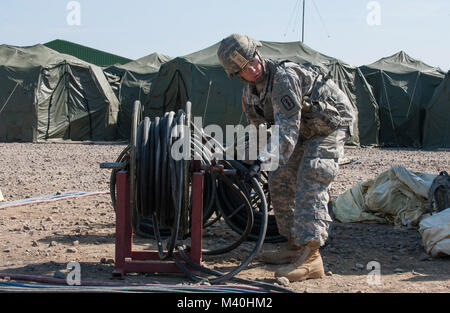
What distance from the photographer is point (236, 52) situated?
3.95m

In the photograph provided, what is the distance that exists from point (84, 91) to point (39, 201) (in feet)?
37.0

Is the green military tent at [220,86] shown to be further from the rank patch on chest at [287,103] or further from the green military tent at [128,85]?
the rank patch on chest at [287,103]

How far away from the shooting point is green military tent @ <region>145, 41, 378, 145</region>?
16.2 metres

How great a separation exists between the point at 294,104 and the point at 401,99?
47.3 feet

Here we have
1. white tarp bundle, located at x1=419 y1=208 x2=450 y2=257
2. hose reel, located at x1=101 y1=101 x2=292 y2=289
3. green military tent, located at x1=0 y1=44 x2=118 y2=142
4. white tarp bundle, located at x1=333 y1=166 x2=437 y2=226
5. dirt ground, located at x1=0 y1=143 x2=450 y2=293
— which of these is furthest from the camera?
green military tent, located at x1=0 y1=44 x2=118 y2=142

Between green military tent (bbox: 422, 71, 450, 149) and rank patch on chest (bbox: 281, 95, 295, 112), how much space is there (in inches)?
550

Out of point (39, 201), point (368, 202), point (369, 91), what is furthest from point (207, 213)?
point (369, 91)

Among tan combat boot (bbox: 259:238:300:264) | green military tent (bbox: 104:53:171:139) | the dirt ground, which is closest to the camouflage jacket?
tan combat boot (bbox: 259:238:300:264)

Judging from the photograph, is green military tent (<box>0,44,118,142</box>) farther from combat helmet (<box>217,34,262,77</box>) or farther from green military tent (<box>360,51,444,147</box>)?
combat helmet (<box>217,34,262,77</box>)

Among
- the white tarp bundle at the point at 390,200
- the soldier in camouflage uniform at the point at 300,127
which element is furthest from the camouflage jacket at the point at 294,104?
the white tarp bundle at the point at 390,200

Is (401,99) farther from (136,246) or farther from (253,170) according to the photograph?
(253,170)
